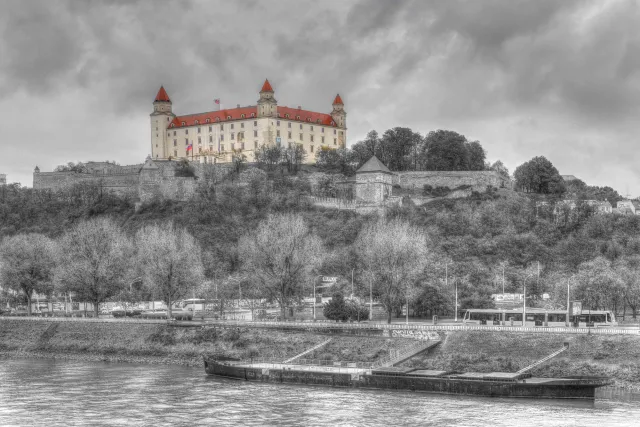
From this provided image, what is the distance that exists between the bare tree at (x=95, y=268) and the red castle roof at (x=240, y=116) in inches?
3400

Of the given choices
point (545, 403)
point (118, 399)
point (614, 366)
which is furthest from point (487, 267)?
point (118, 399)

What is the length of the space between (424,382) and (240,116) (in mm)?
134537

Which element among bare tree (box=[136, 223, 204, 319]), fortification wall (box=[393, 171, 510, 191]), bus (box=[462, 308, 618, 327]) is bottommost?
bus (box=[462, 308, 618, 327])

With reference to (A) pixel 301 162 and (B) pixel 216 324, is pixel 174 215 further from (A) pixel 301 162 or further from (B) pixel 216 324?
(B) pixel 216 324


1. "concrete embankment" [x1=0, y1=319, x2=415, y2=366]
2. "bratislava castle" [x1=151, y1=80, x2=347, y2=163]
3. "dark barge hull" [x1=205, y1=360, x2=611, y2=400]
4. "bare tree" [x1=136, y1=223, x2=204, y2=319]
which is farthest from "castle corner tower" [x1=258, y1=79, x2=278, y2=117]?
"dark barge hull" [x1=205, y1=360, x2=611, y2=400]

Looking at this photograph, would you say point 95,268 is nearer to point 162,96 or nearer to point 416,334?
point 416,334

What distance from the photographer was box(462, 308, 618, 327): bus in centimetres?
7456

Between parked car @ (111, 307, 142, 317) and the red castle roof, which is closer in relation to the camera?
parked car @ (111, 307, 142, 317)

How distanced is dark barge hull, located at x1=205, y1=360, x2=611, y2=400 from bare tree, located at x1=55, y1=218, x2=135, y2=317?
3241 cm

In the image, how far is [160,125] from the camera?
195000 mm

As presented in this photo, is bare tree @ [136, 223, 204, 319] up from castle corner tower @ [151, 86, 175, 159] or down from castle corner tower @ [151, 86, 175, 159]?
down

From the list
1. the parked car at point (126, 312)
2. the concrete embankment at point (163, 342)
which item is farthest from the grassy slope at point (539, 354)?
the parked car at point (126, 312)

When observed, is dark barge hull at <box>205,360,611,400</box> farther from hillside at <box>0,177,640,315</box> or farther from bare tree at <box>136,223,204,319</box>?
hillside at <box>0,177,640,315</box>

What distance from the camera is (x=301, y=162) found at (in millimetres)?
181625
